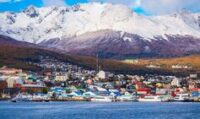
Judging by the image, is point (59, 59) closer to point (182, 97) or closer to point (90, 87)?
point (90, 87)

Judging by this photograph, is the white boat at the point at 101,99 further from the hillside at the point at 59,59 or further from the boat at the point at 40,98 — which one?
the hillside at the point at 59,59

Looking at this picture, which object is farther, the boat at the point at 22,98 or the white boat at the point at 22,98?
the boat at the point at 22,98

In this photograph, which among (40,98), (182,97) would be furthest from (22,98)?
(182,97)

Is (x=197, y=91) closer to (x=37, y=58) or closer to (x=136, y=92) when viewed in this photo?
(x=136, y=92)

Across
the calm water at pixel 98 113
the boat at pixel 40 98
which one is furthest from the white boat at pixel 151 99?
the calm water at pixel 98 113

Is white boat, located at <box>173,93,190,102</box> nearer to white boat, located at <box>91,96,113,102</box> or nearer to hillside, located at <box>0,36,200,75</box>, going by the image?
white boat, located at <box>91,96,113,102</box>

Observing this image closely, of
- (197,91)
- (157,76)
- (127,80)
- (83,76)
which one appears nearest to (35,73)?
(83,76)

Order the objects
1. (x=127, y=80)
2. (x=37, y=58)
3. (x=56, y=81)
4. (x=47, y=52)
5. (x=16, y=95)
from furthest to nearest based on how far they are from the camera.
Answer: (x=47, y=52)
(x=37, y=58)
(x=127, y=80)
(x=56, y=81)
(x=16, y=95)

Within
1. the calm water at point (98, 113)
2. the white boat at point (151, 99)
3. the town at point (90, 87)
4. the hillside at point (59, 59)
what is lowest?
the calm water at point (98, 113)
